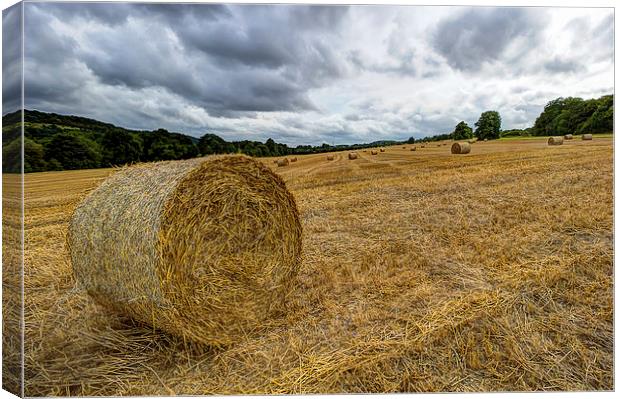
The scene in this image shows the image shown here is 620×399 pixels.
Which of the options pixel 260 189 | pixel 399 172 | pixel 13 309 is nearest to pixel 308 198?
pixel 399 172

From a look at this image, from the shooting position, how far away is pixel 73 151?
375cm

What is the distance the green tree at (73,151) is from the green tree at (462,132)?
310 centimetres

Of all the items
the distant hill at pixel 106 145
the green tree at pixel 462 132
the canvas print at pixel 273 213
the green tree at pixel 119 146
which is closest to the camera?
the canvas print at pixel 273 213

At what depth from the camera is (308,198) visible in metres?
6.78

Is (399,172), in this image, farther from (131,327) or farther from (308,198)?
(131,327)

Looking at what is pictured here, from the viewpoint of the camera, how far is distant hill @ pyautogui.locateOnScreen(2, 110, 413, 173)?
3.10 m

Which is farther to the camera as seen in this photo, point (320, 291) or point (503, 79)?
point (503, 79)

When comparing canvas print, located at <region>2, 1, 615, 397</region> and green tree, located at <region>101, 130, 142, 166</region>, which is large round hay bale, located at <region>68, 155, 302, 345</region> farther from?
green tree, located at <region>101, 130, 142, 166</region>

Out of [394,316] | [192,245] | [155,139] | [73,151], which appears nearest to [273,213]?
[192,245]

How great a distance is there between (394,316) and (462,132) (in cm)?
202

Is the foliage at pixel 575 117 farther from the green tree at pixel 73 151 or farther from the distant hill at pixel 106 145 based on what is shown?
the green tree at pixel 73 151

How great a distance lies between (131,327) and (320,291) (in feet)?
4.32

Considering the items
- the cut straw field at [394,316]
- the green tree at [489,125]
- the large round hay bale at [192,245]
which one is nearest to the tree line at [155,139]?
the green tree at [489,125]

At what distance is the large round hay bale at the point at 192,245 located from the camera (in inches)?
92.7
